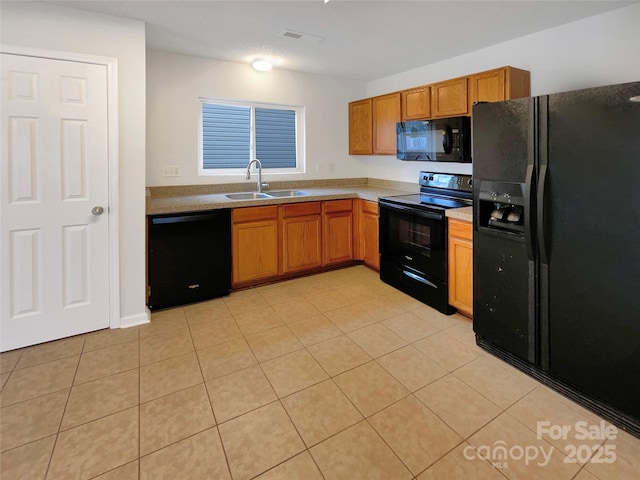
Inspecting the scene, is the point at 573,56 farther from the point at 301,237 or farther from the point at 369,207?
the point at 301,237

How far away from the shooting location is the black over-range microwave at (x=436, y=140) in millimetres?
3049

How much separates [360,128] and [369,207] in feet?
3.92

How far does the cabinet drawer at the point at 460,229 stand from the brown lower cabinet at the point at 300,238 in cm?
110

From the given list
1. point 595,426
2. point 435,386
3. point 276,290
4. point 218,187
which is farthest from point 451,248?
point 218,187

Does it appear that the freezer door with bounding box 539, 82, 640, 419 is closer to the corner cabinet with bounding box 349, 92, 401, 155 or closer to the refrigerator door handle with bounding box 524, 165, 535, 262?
the refrigerator door handle with bounding box 524, 165, 535, 262

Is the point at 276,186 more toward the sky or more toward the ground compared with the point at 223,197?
more toward the sky

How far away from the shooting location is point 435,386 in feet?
6.53

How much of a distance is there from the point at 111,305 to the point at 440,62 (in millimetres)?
3841

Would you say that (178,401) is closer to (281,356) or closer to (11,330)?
(281,356)

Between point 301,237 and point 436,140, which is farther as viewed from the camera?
point 301,237

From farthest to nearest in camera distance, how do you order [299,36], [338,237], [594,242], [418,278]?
[338,237] → [418,278] → [299,36] → [594,242]

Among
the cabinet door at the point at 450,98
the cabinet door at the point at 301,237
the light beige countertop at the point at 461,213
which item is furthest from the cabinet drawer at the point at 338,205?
the light beige countertop at the point at 461,213

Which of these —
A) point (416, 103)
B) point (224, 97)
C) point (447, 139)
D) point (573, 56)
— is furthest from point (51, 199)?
point (573, 56)

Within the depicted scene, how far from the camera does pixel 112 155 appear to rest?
8.35 ft
